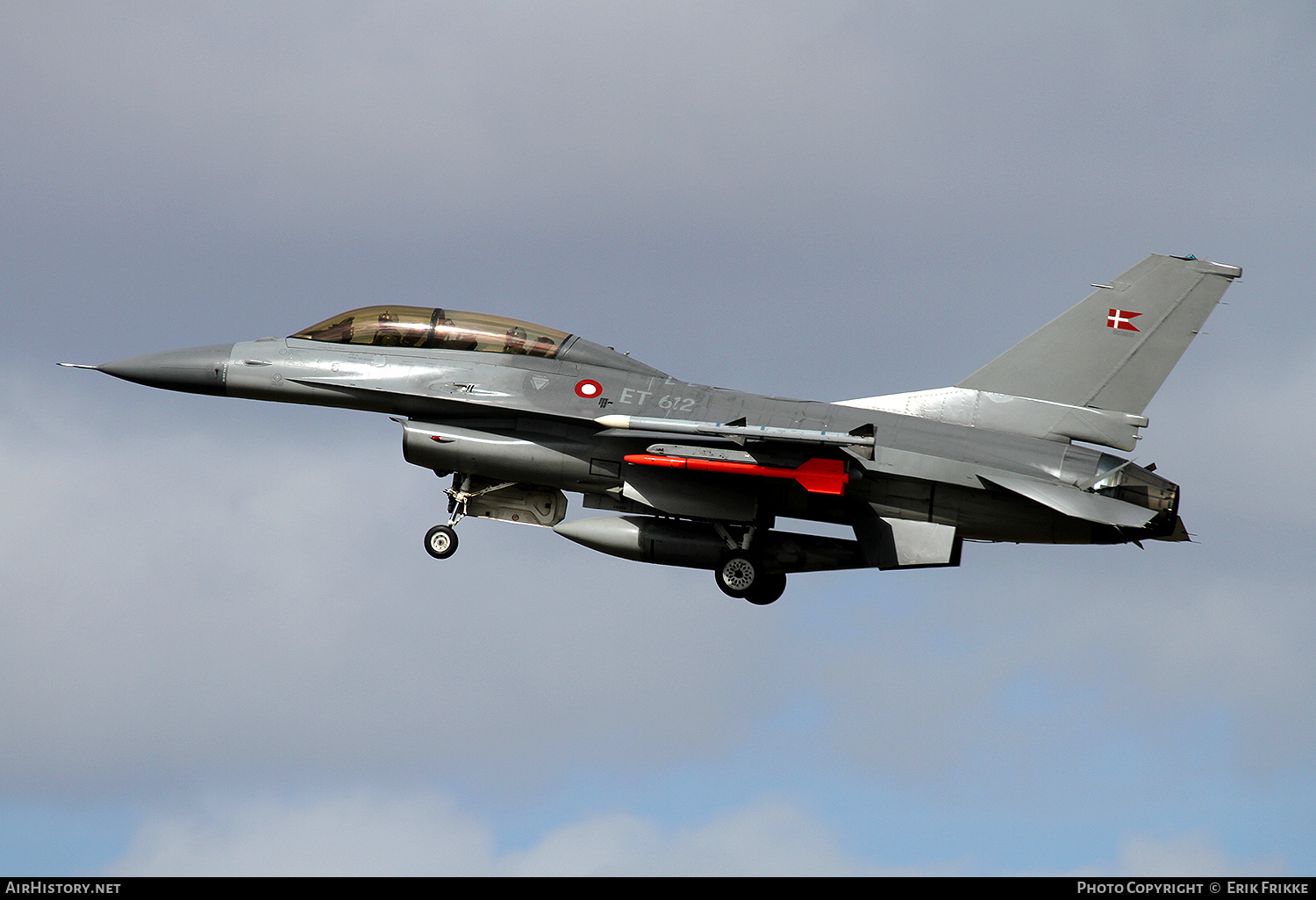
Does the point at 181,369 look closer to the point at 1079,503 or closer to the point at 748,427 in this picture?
the point at 748,427

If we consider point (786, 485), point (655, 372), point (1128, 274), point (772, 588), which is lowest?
point (772, 588)

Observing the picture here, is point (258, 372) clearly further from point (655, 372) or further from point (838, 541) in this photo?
point (838, 541)

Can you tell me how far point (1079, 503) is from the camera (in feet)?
73.8

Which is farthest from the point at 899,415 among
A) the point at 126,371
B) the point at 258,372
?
the point at 126,371

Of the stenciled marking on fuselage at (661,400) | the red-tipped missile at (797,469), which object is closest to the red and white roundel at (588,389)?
the stenciled marking on fuselage at (661,400)

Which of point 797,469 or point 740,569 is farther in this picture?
point 740,569

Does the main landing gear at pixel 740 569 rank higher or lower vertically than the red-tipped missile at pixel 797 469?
lower

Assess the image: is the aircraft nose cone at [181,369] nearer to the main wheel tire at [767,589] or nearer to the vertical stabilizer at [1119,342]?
the main wheel tire at [767,589]

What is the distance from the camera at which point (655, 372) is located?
24.7 m

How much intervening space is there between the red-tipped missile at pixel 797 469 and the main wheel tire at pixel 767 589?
2224 millimetres

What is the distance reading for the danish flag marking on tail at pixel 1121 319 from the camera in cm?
2477

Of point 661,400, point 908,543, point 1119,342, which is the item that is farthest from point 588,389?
point 1119,342

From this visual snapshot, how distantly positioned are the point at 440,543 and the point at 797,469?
5.69 meters
